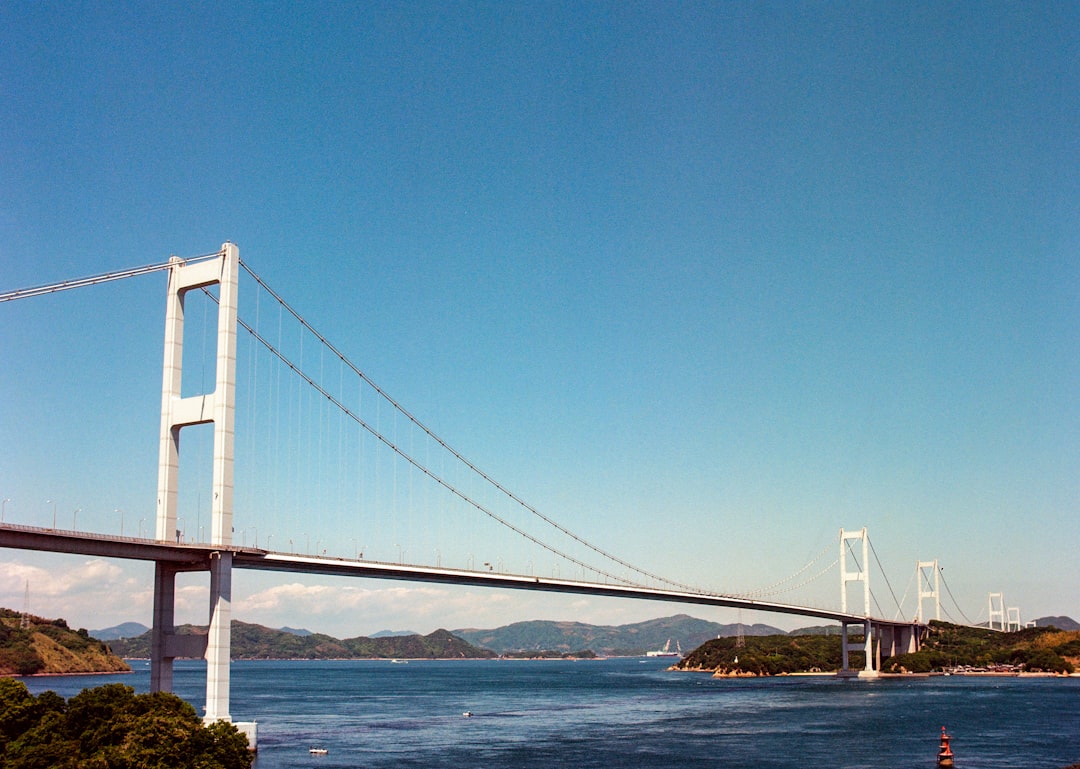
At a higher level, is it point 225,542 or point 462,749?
point 225,542

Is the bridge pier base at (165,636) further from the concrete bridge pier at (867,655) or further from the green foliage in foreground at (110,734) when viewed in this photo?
the concrete bridge pier at (867,655)

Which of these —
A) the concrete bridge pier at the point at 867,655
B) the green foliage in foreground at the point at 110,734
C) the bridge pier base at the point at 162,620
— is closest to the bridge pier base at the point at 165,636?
the bridge pier base at the point at 162,620

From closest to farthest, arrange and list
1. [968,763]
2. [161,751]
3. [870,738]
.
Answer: [161,751], [968,763], [870,738]

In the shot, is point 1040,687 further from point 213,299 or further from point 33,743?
point 33,743

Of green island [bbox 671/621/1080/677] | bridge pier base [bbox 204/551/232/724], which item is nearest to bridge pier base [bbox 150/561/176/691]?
bridge pier base [bbox 204/551/232/724]

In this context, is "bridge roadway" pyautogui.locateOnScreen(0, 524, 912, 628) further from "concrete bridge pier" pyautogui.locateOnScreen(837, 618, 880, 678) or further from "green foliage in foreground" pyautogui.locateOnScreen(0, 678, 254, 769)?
"concrete bridge pier" pyautogui.locateOnScreen(837, 618, 880, 678)

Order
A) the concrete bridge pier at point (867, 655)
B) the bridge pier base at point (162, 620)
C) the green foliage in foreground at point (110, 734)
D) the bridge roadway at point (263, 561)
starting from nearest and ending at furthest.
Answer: the green foliage in foreground at point (110, 734), the bridge roadway at point (263, 561), the bridge pier base at point (162, 620), the concrete bridge pier at point (867, 655)

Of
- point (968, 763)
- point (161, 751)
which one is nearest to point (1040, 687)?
point (968, 763)
